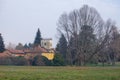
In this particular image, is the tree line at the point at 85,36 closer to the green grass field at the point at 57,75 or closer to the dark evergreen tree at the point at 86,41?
the dark evergreen tree at the point at 86,41

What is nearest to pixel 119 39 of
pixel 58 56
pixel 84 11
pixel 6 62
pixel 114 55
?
pixel 114 55

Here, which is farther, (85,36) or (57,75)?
(85,36)

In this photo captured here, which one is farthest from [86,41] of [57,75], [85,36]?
[57,75]

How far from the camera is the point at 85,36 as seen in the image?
7912cm

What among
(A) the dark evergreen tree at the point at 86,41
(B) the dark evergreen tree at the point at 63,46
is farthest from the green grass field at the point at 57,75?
(B) the dark evergreen tree at the point at 63,46

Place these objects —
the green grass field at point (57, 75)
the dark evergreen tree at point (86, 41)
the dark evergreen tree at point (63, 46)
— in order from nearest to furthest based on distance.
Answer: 1. the green grass field at point (57, 75)
2. the dark evergreen tree at point (86, 41)
3. the dark evergreen tree at point (63, 46)

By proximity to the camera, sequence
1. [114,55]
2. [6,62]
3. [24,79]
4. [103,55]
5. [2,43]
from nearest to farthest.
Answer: [24,79]
[6,62]
[103,55]
[114,55]
[2,43]

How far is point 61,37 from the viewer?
84.1 meters

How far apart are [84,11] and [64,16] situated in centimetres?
535

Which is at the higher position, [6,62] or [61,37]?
[61,37]

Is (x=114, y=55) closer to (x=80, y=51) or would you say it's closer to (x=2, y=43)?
(x=80, y=51)

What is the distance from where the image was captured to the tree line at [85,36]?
259 feet

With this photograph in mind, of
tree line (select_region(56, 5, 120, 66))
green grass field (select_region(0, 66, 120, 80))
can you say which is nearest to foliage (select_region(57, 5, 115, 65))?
tree line (select_region(56, 5, 120, 66))

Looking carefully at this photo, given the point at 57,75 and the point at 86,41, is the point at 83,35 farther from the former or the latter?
the point at 57,75
